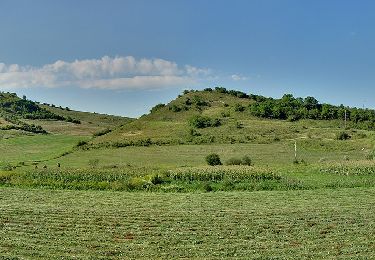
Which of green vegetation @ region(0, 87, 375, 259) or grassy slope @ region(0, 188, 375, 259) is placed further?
green vegetation @ region(0, 87, 375, 259)

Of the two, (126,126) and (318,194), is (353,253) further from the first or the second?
(126,126)

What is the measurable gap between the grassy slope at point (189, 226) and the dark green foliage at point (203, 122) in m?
58.0

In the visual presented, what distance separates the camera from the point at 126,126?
105 m

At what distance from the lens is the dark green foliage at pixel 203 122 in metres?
99.1

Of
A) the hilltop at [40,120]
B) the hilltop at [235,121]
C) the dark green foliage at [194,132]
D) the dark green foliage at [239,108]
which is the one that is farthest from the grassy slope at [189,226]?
the hilltop at [40,120]

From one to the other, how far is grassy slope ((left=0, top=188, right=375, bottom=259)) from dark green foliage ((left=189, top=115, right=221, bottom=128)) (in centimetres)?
5798

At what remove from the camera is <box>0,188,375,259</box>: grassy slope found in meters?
24.0

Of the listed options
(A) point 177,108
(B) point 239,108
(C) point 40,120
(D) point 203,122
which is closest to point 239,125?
(D) point 203,122

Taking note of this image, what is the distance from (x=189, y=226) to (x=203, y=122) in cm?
7086

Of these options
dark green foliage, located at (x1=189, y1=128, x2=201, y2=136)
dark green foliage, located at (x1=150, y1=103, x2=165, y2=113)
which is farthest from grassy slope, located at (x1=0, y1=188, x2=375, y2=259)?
dark green foliage, located at (x1=150, y1=103, x2=165, y2=113)

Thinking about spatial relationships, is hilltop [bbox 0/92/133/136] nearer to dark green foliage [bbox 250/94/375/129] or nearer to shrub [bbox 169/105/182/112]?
shrub [bbox 169/105/182/112]

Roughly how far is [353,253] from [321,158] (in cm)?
4926

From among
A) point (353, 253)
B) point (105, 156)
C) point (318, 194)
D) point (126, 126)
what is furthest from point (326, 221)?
point (126, 126)

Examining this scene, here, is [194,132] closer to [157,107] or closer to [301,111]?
[157,107]
